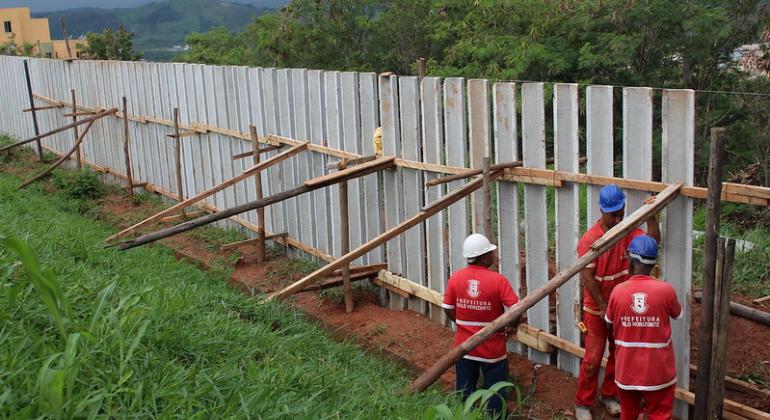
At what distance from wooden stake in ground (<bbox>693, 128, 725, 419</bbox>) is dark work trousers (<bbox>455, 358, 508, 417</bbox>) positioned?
50.5 inches

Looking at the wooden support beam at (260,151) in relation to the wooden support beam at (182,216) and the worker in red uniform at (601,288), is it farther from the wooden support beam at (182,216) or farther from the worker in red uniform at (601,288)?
the worker in red uniform at (601,288)

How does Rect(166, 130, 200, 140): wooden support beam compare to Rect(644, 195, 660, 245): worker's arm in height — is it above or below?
below

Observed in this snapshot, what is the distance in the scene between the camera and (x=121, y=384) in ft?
11.4

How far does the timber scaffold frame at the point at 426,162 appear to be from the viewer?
5.53m

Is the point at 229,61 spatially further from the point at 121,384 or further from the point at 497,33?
the point at 121,384

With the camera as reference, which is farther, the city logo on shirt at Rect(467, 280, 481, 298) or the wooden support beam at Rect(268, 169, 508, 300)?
the wooden support beam at Rect(268, 169, 508, 300)

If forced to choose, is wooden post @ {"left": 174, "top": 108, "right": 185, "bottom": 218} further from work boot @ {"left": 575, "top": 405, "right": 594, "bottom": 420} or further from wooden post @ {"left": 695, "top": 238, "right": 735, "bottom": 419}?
wooden post @ {"left": 695, "top": 238, "right": 735, "bottom": 419}

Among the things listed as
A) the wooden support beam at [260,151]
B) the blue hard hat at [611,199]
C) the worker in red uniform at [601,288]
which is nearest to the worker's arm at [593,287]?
the worker in red uniform at [601,288]

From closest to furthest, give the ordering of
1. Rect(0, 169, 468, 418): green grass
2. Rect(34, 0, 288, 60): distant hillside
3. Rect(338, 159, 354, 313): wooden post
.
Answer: Rect(0, 169, 468, 418): green grass → Rect(338, 159, 354, 313): wooden post → Rect(34, 0, 288, 60): distant hillside

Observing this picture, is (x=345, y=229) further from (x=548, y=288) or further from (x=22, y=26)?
(x=22, y=26)

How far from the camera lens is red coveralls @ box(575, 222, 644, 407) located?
5.57m

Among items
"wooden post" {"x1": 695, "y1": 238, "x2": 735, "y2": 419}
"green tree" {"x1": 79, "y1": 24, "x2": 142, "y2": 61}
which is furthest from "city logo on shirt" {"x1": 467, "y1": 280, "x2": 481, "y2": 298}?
"green tree" {"x1": 79, "y1": 24, "x2": 142, "y2": 61}

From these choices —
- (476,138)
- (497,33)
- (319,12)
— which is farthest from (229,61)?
(476,138)

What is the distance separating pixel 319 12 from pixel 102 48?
2220cm
